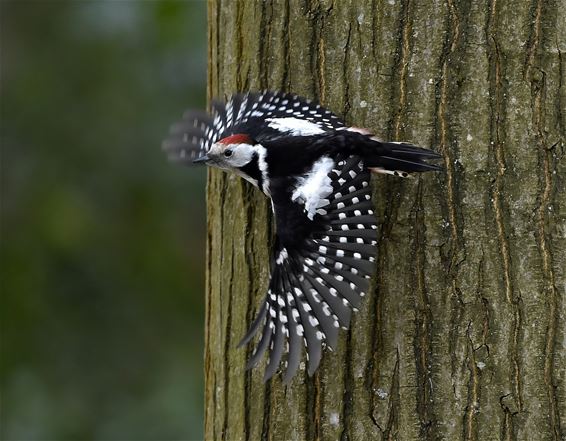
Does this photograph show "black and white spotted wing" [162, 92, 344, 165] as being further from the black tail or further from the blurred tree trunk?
the black tail

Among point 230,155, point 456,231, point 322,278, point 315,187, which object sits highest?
point 230,155

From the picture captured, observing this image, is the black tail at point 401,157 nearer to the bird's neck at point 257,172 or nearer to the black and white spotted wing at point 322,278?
the black and white spotted wing at point 322,278

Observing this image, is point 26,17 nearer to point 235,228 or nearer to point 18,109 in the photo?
point 18,109

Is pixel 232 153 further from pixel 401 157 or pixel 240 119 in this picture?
pixel 401 157

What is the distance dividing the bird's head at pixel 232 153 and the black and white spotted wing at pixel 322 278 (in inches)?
11.3

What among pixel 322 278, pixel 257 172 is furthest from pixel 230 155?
pixel 322 278

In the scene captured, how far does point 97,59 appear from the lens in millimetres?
7129

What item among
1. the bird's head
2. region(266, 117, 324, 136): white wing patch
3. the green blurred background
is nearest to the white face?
the bird's head

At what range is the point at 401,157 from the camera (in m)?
2.94

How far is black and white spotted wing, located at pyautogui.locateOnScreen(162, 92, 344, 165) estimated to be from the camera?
10.6 ft

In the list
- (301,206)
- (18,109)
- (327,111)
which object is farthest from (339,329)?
(18,109)

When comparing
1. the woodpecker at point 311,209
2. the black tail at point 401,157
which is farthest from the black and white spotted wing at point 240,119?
the black tail at point 401,157

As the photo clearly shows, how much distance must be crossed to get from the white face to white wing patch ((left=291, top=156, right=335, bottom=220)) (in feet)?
0.71

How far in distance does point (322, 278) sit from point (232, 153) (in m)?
0.56
